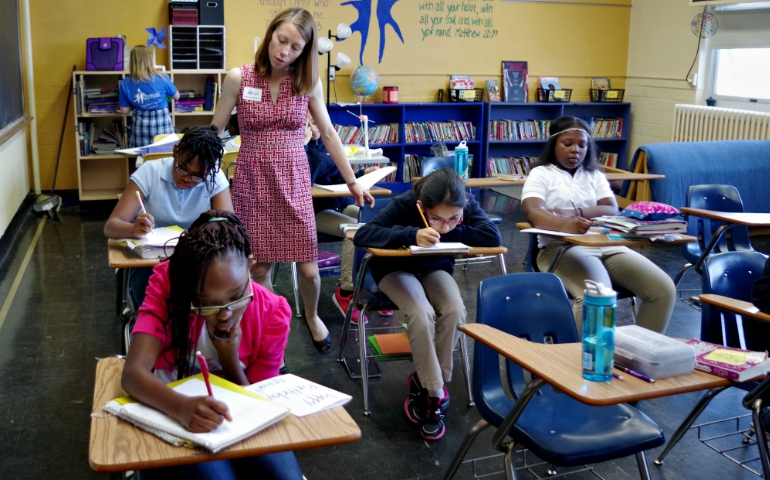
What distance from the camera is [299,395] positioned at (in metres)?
1.45

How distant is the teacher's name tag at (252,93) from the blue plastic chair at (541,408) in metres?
1.42

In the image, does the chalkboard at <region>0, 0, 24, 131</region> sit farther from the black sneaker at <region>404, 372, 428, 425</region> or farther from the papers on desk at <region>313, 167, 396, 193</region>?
the black sneaker at <region>404, 372, 428, 425</region>

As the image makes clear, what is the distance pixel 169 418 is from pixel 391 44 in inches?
277

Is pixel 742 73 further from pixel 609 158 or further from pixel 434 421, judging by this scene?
pixel 434 421

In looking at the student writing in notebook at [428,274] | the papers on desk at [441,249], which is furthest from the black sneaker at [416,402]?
the papers on desk at [441,249]

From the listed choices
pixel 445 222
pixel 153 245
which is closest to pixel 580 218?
pixel 445 222

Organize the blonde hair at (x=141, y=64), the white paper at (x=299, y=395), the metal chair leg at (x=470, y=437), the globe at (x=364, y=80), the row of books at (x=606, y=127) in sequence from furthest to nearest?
1. the row of books at (x=606, y=127)
2. the globe at (x=364, y=80)
3. the blonde hair at (x=141, y=64)
4. the metal chair leg at (x=470, y=437)
5. the white paper at (x=299, y=395)

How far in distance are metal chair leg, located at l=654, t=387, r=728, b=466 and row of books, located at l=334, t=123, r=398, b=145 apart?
5.59 metres

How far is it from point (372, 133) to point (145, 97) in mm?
2381

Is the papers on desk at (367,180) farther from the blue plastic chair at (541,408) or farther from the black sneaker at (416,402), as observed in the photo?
the blue plastic chair at (541,408)

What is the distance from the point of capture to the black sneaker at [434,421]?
8.79 feet

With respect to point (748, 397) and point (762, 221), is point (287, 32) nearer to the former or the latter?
point (748, 397)

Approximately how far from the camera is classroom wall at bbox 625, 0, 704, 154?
776 cm

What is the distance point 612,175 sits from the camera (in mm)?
5406
